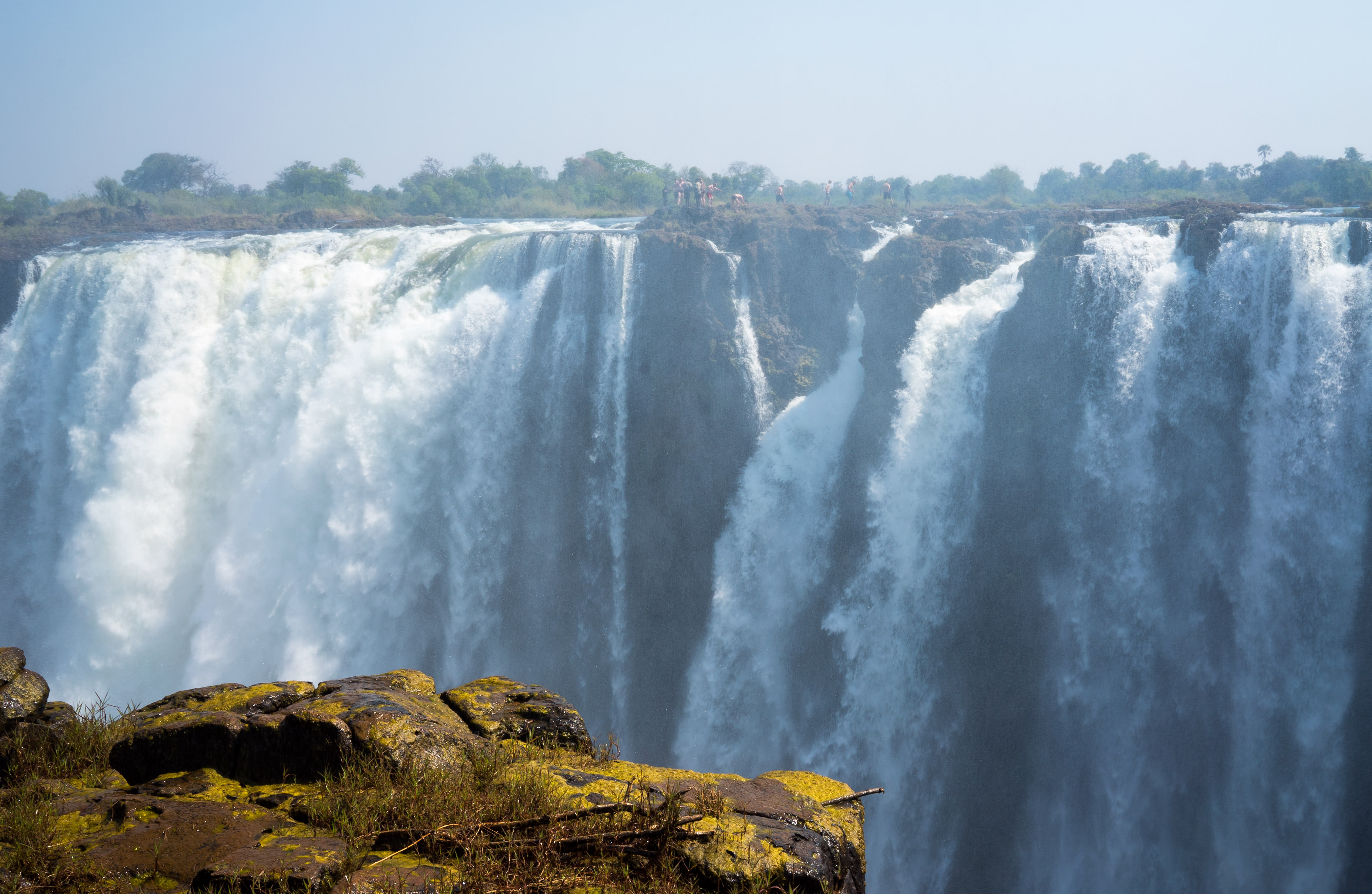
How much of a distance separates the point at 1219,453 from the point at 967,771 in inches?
282

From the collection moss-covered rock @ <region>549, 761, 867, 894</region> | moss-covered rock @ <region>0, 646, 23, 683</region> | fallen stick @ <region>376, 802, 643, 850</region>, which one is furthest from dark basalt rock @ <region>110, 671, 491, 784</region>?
moss-covered rock @ <region>0, 646, 23, 683</region>

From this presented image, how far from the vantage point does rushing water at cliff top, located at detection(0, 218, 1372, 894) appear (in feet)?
40.0

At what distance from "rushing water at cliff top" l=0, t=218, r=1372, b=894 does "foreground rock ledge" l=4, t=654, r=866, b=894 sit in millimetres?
10086

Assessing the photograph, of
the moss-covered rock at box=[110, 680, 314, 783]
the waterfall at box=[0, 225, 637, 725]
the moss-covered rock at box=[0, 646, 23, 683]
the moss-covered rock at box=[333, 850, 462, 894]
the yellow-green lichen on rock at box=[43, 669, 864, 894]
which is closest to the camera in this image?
the moss-covered rock at box=[333, 850, 462, 894]

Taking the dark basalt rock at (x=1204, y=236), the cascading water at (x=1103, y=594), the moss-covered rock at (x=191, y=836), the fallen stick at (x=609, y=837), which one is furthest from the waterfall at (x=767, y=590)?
the fallen stick at (x=609, y=837)

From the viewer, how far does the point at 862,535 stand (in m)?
14.8

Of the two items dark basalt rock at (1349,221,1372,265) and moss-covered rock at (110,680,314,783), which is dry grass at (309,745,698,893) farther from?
dark basalt rock at (1349,221,1372,265)

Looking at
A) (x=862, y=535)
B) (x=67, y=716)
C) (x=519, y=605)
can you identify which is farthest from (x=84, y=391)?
(x=862, y=535)

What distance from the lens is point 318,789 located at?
3.97m

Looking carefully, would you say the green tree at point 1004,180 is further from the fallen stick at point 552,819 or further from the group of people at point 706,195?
the fallen stick at point 552,819

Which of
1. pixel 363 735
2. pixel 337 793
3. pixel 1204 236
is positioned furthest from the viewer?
pixel 1204 236

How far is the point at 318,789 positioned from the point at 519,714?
4.49 feet

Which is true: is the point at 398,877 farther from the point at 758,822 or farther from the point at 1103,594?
the point at 1103,594

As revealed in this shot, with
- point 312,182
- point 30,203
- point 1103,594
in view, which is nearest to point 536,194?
point 312,182
